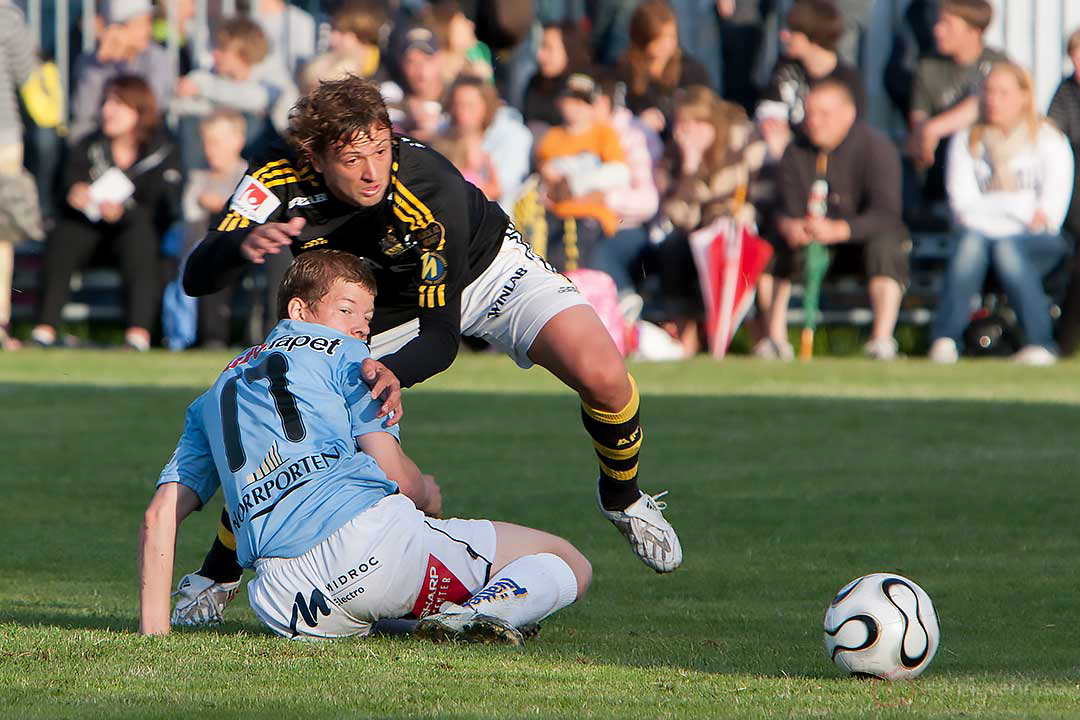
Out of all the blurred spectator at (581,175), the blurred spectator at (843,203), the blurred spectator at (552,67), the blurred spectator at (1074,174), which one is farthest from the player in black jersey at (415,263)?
the blurred spectator at (552,67)

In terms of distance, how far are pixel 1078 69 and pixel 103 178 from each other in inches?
311

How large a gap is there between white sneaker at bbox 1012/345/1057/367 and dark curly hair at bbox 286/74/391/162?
8893 mm

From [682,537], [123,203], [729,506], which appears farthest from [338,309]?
[123,203]

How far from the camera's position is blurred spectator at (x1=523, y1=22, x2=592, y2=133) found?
15617 millimetres

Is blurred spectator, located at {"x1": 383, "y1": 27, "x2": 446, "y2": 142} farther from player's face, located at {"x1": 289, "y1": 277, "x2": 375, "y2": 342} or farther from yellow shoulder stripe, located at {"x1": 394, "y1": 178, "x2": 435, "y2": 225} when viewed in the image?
player's face, located at {"x1": 289, "y1": 277, "x2": 375, "y2": 342}

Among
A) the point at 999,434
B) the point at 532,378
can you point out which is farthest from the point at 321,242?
the point at 532,378

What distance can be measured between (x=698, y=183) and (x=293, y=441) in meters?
9.95

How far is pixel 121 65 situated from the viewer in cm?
1628

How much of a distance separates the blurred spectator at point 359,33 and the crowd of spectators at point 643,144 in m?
0.02

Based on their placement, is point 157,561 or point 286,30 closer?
point 157,561

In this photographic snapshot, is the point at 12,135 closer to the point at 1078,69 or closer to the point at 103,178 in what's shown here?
the point at 103,178

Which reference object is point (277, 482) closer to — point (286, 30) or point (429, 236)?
point (429, 236)

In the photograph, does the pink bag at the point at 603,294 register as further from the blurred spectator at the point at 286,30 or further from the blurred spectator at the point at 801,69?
the blurred spectator at the point at 286,30

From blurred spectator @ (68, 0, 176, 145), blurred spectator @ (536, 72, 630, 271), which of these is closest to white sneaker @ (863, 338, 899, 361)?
blurred spectator @ (536, 72, 630, 271)
